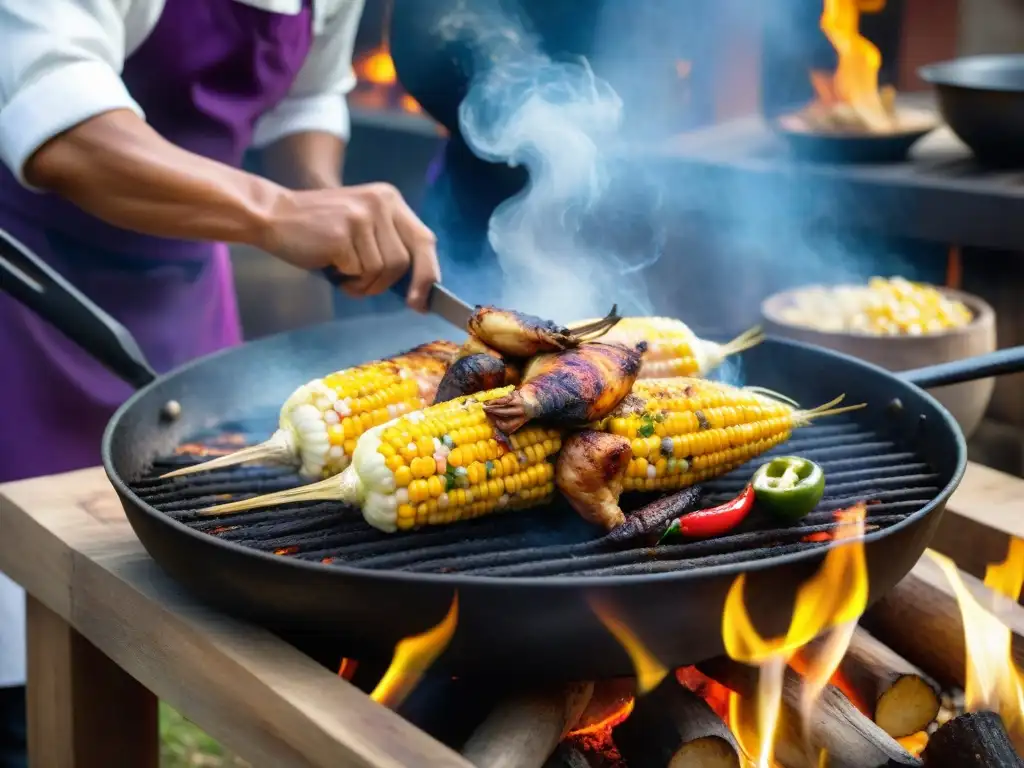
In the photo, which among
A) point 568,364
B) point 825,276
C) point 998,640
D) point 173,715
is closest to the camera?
point 568,364

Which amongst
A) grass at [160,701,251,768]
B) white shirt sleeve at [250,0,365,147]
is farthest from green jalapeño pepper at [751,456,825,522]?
grass at [160,701,251,768]

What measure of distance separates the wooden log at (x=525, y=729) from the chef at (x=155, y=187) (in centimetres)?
89

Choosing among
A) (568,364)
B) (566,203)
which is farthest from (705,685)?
(566,203)

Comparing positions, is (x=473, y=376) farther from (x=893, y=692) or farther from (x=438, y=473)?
(x=893, y=692)

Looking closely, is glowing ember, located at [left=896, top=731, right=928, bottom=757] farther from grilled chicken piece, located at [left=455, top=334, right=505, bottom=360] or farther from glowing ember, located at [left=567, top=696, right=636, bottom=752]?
grilled chicken piece, located at [left=455, top=334, right=505, bottom=360]

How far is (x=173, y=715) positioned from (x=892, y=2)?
18.6 feet

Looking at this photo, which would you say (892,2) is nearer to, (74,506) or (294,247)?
(294,247)

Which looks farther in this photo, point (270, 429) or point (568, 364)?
point (270, 429)

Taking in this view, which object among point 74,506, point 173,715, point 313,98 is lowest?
point 173,715

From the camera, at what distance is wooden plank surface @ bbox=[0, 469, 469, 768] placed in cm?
153

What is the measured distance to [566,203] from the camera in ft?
9.92

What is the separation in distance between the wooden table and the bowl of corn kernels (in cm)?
53

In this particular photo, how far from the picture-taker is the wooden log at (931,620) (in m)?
2.04

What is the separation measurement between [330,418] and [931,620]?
3.84 ft
